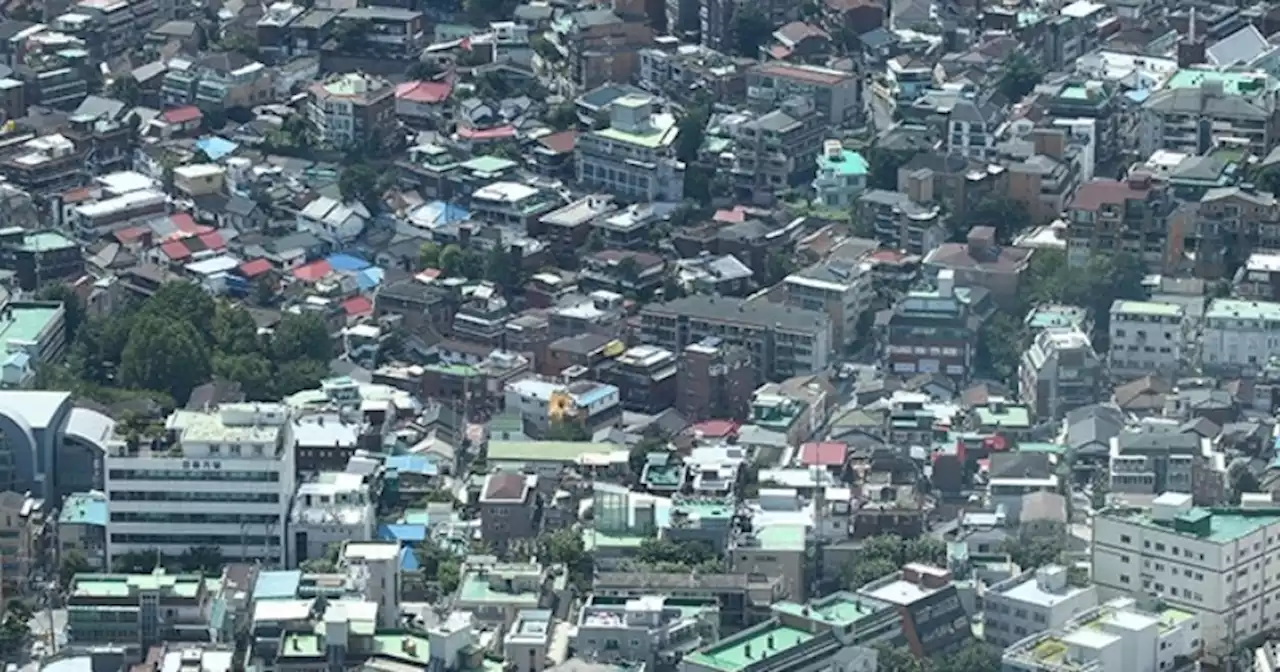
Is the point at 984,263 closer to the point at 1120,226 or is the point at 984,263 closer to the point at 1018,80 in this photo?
the point at 1120,226

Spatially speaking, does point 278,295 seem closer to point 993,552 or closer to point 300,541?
point 300,541

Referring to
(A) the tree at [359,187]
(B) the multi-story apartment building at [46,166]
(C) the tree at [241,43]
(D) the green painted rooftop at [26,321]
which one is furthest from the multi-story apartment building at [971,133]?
(D) the green painted rooftop at [26,321]

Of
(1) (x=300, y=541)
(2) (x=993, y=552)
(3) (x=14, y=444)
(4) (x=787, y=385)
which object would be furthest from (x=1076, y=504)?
(3) (x=14, y=444)

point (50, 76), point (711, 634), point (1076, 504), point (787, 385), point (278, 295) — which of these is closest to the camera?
point (711, 634)

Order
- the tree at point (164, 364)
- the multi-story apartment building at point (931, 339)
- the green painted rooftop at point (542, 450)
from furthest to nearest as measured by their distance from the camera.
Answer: the multi-story apartment building at point (931, 339)
the tree at point (164, 364)
the green painted rooftop at point (542, 450)

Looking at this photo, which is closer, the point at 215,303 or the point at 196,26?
the point at 215,303

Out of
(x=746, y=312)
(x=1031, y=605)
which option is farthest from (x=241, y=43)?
(x=1031, y=605)

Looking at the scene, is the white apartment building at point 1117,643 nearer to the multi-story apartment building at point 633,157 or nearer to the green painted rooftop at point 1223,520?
the green painted rooftop at point 1223,520
